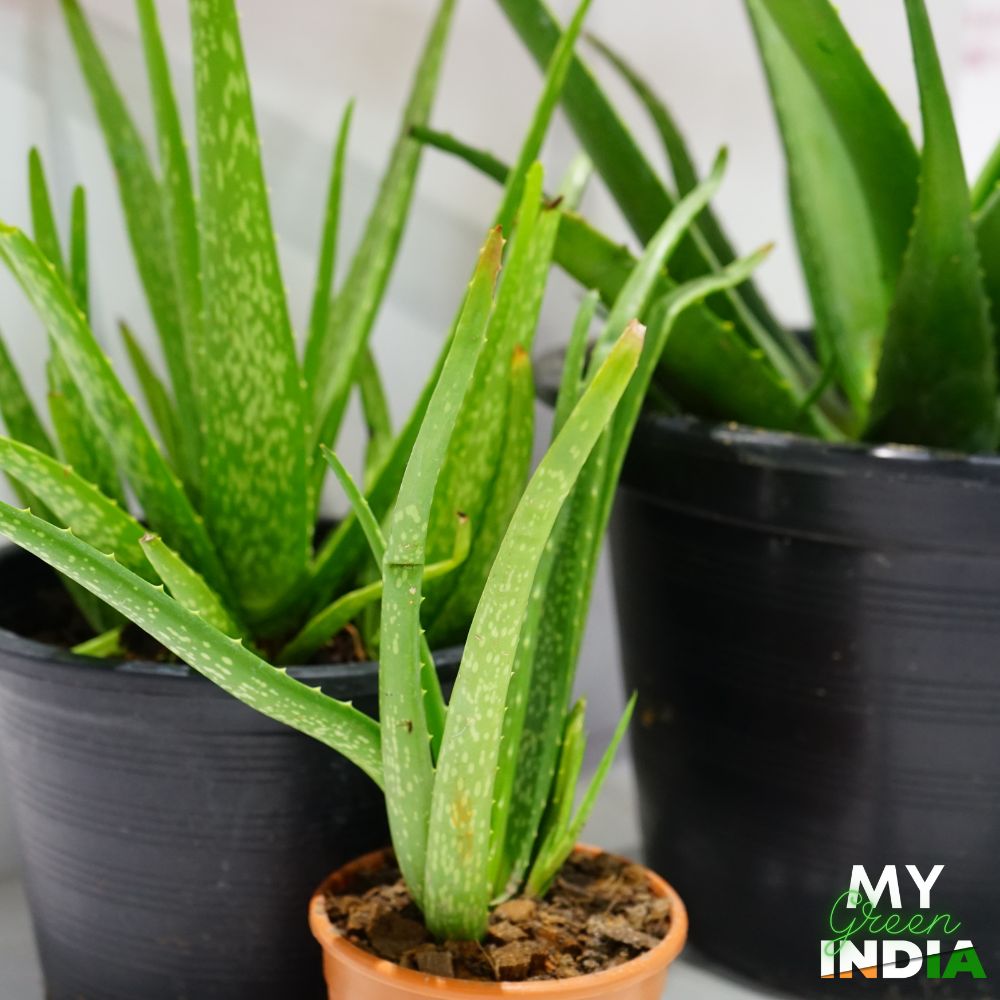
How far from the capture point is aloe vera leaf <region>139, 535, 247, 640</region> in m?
0.37

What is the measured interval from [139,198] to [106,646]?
0.19 meters

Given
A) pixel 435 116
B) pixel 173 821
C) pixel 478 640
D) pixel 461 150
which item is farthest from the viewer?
pixel 435 116

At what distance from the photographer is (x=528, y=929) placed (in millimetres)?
397

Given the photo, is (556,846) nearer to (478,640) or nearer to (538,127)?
(478,640)

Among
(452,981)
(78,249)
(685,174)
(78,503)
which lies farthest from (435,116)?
(452,981)

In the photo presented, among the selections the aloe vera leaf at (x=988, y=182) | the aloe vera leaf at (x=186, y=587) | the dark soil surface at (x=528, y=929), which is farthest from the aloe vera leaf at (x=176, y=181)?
the aloe vera leaf at (x=988, y=182)

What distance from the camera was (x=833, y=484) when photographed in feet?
1.53

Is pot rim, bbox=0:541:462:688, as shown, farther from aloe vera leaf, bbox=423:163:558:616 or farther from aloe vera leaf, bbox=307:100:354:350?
aloe vera leaf, bbox=307:100:354:350

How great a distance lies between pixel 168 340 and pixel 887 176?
1.00 feet

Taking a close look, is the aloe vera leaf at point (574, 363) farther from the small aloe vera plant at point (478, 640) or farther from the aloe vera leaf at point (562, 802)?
the aloe vera leaf at point (562, 802)

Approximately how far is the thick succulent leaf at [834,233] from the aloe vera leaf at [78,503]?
0.30 metres

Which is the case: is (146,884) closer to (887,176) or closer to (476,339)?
(476,339)

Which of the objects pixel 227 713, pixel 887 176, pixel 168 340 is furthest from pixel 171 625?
pixel 887 176

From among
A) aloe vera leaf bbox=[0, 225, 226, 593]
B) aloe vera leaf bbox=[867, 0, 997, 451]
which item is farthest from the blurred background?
aloe vera leaf bbox=[867, 0, 997, 451]
